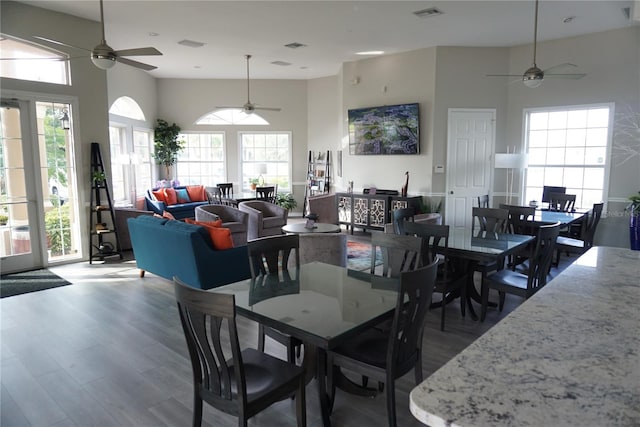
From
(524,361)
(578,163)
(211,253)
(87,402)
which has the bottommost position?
(87,402)

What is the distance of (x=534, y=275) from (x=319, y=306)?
222cm

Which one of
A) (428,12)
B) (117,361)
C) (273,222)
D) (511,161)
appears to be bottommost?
(117,361)

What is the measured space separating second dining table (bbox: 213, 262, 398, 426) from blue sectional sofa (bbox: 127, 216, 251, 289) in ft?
5.68

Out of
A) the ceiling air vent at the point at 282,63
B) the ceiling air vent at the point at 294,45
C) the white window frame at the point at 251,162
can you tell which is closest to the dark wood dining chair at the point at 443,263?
the ceiling air vent at the point at 294,45

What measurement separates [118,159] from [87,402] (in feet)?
22.2

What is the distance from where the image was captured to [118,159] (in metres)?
8.42

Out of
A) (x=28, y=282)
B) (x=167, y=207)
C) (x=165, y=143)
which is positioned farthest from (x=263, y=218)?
(x=165, y=143)

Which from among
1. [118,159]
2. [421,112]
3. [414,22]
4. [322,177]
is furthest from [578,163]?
[118,159]

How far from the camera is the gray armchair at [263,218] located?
6.70 m

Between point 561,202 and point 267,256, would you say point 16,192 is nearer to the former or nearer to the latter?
point 267,256

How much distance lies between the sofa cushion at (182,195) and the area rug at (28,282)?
3.94m

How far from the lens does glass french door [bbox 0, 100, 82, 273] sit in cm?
546

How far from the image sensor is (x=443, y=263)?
395 centimetres

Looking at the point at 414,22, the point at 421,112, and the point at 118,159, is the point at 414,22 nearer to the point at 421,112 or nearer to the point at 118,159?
the point at 421,112
